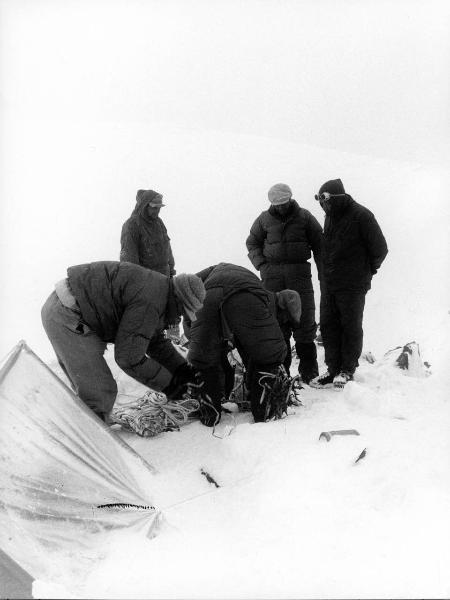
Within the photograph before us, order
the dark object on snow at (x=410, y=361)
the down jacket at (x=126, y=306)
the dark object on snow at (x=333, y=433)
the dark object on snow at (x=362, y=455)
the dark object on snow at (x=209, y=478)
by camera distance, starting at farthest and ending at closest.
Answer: the dark object on snow at (x=410, y=361) → the down jacket at (x=126, y=306) → the dark object on snow at (x=333, y=433) → the dark object on snow at (x=209, y=478) → the dark object on snow at (x=362, y=455)

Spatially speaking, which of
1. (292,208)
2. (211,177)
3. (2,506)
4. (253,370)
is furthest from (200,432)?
(211,177)

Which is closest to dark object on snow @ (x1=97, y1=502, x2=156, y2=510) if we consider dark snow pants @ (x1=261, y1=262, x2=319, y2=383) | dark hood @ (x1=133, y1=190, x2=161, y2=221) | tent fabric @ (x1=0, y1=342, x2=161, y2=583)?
tent fabric @ (x1=0, y1=342, x2=161, y2=583)

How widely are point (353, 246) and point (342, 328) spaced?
22.8 inches

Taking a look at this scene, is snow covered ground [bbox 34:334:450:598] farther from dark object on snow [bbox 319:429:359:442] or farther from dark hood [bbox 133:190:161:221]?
dark hood [bbox 133:190:161:221]

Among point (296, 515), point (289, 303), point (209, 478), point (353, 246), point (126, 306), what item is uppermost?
point (126, 306)

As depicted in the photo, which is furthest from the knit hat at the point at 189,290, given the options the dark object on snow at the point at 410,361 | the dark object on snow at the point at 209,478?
the dark object on snow at the point at 410,361

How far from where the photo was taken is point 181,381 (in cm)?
325

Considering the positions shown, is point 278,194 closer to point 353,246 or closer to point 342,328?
point 353,246

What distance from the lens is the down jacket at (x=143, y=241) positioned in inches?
172

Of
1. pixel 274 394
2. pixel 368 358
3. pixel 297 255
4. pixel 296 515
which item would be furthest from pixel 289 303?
pixel 368 358

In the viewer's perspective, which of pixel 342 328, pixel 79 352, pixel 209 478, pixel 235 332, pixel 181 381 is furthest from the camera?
pixel 342 328

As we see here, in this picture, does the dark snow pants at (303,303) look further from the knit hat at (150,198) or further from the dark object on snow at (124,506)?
the dark object on snow at (124,506)

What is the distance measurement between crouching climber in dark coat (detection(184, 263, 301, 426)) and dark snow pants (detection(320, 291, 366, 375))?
2.66 ft

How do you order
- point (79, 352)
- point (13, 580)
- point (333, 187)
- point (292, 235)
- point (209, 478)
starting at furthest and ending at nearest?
point (292, 235) < point (333, 187) < point (79, 352) < point (209, 478) < point (13, 580)
